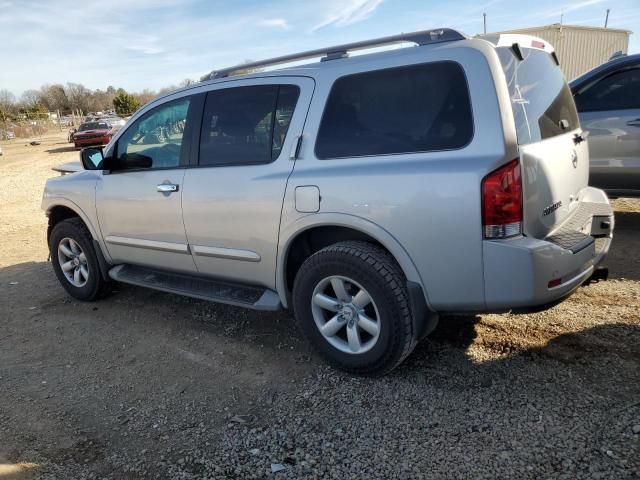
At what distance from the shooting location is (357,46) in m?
3.32

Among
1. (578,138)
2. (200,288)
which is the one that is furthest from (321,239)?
(578,138)

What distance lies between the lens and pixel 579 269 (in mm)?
2908

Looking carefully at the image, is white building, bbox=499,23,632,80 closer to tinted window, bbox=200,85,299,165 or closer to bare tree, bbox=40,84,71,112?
tinted window, bbox=200,85,299,165

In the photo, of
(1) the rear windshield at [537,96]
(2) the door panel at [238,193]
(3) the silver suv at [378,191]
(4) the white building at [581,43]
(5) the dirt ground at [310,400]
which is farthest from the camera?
(4) the white building at [581,43]

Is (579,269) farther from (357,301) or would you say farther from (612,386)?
(357,301)

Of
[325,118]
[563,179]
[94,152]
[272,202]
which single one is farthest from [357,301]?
[94,152]

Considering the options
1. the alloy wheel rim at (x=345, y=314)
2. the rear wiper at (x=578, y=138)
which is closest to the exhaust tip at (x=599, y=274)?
the rear wiper at (x=578, y=138)

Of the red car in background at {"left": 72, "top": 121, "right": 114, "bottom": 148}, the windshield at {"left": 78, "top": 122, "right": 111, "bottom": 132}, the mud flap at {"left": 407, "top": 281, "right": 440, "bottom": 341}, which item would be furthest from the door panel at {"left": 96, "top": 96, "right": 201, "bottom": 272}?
the windshield at {"left": 78, "top": 122, "right": 111, "bottom": 132}

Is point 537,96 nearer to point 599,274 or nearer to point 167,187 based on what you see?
point 599,274

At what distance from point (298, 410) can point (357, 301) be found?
2.32 ft

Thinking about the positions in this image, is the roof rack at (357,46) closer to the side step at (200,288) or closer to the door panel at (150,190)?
the door panel at (150,190)

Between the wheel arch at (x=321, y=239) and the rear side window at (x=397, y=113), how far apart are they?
0.40 meters

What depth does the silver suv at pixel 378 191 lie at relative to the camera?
8.76 ft

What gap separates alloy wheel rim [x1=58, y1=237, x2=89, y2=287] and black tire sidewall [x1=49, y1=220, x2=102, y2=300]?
0.12ft
